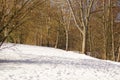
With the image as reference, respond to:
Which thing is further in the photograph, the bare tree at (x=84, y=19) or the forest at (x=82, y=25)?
the forest at (x=82, y=25)

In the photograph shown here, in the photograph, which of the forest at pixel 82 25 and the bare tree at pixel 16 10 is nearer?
the bare tree at pixel 16 10

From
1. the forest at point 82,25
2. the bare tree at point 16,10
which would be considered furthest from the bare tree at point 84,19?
the bare tree at point 16,10

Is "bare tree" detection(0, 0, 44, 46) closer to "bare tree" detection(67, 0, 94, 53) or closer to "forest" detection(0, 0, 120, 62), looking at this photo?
"forest" detection(0, 0, 120, 62)

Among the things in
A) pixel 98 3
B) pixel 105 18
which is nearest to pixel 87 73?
pixel 105 18

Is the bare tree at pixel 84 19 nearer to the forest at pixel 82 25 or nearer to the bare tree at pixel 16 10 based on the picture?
the forest at pixel 82 25

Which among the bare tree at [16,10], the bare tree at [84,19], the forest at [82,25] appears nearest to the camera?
the bare tree at [16,10]

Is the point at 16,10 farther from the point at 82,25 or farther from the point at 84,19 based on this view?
the point at 84,19

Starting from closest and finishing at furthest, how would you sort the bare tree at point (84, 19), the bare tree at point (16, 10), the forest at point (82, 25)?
the bare tree at point (16, 10), the bare tree at point (84, 19), the forest at point (82, 25)

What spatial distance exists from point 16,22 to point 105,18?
23.1m

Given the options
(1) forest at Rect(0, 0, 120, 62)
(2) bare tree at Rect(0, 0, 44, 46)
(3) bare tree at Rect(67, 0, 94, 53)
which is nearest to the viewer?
(2) bare tree at Rect(0, 0, 44, 46)

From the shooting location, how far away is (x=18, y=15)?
7.58m

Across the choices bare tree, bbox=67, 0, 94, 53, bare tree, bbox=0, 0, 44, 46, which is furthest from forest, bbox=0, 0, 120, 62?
bare tree, bbox=0, 0, 44, 46

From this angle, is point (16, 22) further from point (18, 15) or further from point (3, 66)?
point (3, 66)

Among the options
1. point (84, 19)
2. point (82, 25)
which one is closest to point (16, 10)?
point (82, 25)
